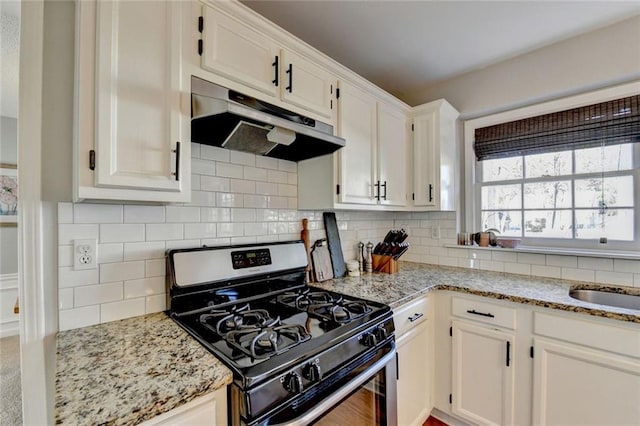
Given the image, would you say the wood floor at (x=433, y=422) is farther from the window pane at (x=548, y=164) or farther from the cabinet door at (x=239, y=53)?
the cabinet door at (x=239, y=53)

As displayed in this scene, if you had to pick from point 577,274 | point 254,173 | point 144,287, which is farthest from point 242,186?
point 577,274

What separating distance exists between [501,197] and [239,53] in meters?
2.29

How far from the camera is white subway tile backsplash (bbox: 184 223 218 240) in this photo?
1396mm

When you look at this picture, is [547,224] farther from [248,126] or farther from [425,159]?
[248,126]

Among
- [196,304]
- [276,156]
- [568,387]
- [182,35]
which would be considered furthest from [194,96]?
[568,387]

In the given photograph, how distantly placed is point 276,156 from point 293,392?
4.23 ft

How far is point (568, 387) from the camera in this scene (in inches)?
56.9

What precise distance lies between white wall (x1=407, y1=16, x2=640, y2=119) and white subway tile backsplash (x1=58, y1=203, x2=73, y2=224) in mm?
2710

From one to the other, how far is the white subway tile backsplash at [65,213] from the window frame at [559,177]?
2643mm

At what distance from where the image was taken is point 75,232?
1108 mm

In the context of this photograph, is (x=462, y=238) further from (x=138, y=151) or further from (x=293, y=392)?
(x=138, y=151)

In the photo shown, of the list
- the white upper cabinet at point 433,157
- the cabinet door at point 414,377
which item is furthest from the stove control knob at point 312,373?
the white upper cabinet at point 433,157

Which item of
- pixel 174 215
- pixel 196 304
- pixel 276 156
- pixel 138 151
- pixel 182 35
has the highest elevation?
pixel 182 35

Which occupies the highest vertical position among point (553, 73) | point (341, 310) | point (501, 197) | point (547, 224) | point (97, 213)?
point (553, 73)
